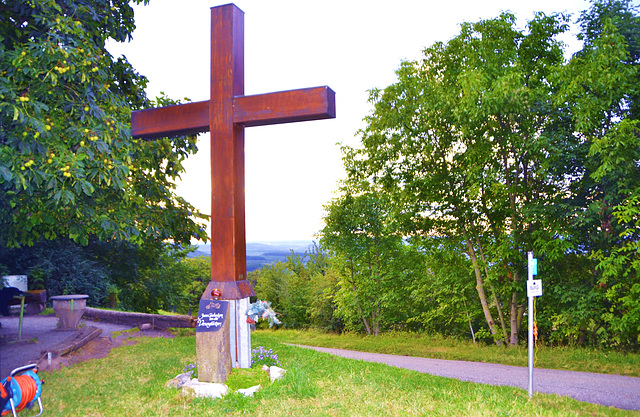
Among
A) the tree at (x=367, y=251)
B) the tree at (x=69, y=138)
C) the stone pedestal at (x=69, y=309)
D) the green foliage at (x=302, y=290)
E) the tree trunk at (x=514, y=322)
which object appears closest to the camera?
the tree at (x=69, y=138)

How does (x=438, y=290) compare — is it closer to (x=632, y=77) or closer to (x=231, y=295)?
(x=632, y=77)

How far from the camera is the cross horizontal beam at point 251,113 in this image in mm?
Answer: 6160

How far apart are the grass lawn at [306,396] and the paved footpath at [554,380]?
84 cm

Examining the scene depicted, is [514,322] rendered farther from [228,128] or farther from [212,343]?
[228,128]

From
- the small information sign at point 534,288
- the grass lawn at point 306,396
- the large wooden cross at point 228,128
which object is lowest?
the grass lawn at point 306,396

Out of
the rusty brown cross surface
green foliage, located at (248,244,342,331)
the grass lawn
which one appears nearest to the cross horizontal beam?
the rusty brown cross surface

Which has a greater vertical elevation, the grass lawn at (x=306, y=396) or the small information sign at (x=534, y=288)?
the small information sign at (x=534, y=288)

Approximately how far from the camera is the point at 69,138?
312 inches

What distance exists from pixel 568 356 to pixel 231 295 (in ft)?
27.5

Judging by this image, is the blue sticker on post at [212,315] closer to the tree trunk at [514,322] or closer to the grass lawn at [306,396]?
the grass lawn at [306,396]

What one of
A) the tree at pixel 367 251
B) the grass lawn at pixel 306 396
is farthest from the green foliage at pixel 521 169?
the grass lawn at pixel 306 396

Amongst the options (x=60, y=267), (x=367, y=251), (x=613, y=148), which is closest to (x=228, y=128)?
(x=613, y=148)

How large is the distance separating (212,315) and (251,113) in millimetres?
2714

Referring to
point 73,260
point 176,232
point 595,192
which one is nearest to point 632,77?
point 595,192
